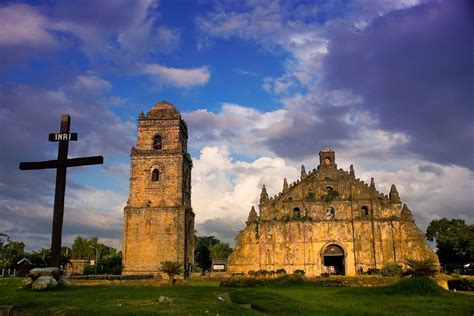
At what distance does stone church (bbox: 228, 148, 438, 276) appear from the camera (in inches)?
1684

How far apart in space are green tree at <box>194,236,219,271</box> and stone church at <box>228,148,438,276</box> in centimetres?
4366

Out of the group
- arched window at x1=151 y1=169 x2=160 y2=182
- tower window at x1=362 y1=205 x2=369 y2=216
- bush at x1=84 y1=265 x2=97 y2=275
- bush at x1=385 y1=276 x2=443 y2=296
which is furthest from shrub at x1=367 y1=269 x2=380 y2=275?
bush at x1=84 y1=265 x2=97 y2=275

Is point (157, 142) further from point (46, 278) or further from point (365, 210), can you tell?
point (46, 278)

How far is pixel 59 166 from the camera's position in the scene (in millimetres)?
17250

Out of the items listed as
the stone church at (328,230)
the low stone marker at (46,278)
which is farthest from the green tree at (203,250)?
the low stone marker at (46,278)

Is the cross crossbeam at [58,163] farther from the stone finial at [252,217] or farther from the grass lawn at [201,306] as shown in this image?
the stone finial at [252,217]

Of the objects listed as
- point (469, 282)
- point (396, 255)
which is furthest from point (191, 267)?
point (469, 282)

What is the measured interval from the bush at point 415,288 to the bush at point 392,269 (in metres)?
19.1

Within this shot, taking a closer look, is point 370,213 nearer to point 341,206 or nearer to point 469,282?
point 341,206

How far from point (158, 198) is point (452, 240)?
36.7m

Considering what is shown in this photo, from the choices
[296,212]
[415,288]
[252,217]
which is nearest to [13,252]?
[252,217]

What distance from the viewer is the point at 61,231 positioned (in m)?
17.0

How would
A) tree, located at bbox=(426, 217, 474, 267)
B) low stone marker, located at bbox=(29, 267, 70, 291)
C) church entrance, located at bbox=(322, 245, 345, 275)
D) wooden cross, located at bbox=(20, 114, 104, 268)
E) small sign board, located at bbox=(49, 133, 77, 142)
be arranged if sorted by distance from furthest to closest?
1. tree, located at bbox=(426, 217, 474, 267)
2. church entrance, located at bbox=(322, 245, 345, 275)
3. small sign board, located at bbox=(49, 133, 77, 142)
4. wooden cross, located at bbox=(20, 114, 104, 268)
5. low stone marker, located at bbox=(29, 267, 70, 291)

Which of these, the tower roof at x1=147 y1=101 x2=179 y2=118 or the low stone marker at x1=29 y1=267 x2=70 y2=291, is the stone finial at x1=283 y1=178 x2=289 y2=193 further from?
the low stone marker at x1=29 y1=267 x2=70 y2=291
